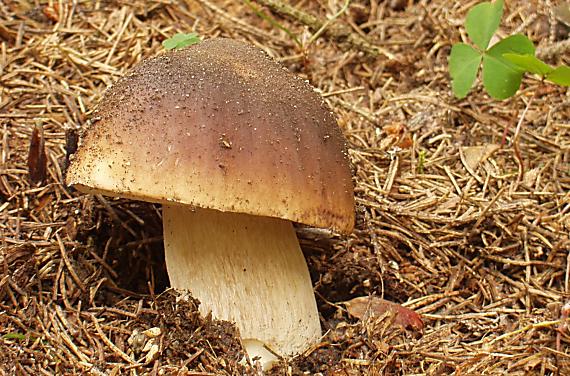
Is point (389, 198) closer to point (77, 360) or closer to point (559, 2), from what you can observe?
point (77, 360)

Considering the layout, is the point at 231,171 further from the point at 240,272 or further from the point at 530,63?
the point at 530,63

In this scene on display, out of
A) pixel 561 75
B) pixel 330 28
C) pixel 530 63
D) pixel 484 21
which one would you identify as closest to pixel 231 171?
pixel 530 63

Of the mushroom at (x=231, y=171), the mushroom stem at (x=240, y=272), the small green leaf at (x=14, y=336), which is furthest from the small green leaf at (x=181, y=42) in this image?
the small green leaf at (x=14, y=336)

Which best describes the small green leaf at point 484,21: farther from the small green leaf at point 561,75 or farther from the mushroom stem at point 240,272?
the mushroom stem at point 240,272

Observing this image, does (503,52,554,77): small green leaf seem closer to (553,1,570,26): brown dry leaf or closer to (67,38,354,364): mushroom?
(67,38,354,364): mushroom

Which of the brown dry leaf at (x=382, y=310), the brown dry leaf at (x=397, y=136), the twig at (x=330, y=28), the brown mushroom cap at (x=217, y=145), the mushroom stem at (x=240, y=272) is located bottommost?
the brown dry leaf at (x=382, y=310)

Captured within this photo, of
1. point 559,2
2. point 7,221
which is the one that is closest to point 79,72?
point 7,221

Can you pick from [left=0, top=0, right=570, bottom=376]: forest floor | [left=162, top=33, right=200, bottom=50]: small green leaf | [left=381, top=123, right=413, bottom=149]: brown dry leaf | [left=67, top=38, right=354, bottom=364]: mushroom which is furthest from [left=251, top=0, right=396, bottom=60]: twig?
[left=67, top=38, right=354, bottom=364]: mushroom
